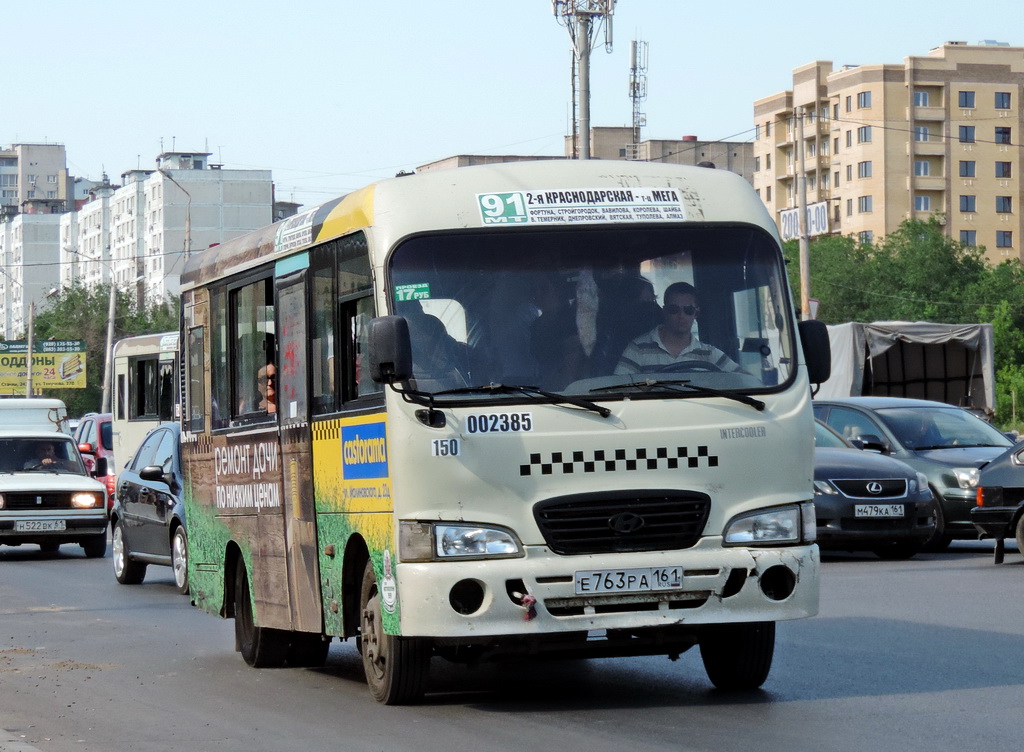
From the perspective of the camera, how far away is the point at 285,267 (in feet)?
33.3

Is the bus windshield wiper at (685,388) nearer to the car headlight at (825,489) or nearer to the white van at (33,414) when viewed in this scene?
the car headlight at (825,489)

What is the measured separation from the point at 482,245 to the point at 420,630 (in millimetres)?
1783

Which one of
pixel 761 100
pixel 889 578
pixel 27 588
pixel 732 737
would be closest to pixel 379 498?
pixel 732 737

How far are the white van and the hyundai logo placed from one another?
27.0 m

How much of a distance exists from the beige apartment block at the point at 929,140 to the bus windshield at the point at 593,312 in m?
117

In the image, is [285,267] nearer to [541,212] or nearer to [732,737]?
[541,212]

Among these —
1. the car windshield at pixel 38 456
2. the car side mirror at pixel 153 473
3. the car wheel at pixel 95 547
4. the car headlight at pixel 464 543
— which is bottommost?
the car wheel at pixel 95 547

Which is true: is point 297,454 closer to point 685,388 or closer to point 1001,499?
point 685,388

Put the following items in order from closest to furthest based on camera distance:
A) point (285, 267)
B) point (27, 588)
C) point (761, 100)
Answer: point (285, 267), point (27, 588), point (761, 100)

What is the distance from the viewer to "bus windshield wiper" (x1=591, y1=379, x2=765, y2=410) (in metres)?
8.49

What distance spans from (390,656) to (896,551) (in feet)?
36.9

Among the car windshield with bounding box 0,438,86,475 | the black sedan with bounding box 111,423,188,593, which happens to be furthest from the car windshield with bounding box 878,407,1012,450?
the car windshield with bounding box 0,438,86,475

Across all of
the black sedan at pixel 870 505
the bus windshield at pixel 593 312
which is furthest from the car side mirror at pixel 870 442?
the bus windshield at pixel 593 312

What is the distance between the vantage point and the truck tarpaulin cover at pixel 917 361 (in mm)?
28688
